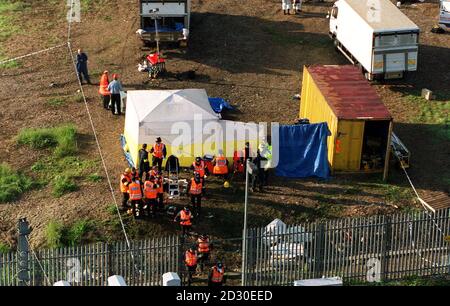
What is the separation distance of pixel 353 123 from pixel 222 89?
782cm

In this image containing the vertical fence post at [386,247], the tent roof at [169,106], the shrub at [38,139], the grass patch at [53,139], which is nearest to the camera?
the vertical fence post at [386,247]

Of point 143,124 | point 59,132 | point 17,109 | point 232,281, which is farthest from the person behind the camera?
point 17,109

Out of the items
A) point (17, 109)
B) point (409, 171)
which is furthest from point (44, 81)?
point (409, 171)

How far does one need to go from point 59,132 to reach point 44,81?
17.0 feet

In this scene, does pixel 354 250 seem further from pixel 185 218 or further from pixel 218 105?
pixel 218 105

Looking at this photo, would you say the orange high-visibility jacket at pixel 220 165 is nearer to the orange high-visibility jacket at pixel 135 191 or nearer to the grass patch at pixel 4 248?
the orange high-visibility jacket at pixel 135 191

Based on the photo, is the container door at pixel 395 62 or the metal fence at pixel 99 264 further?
the container door at pixel 395 62

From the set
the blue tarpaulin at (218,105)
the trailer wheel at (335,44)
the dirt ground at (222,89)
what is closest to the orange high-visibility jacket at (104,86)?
the dirt ground at (222,89)

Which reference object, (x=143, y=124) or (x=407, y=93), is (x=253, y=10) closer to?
(x=407, y=93)

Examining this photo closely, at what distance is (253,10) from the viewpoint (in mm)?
45125

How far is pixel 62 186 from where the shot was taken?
30531 mm

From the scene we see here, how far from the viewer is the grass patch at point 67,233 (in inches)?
1102

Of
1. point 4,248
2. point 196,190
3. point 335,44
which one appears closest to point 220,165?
point 196,190

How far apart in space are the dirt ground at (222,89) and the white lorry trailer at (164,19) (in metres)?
0.85
